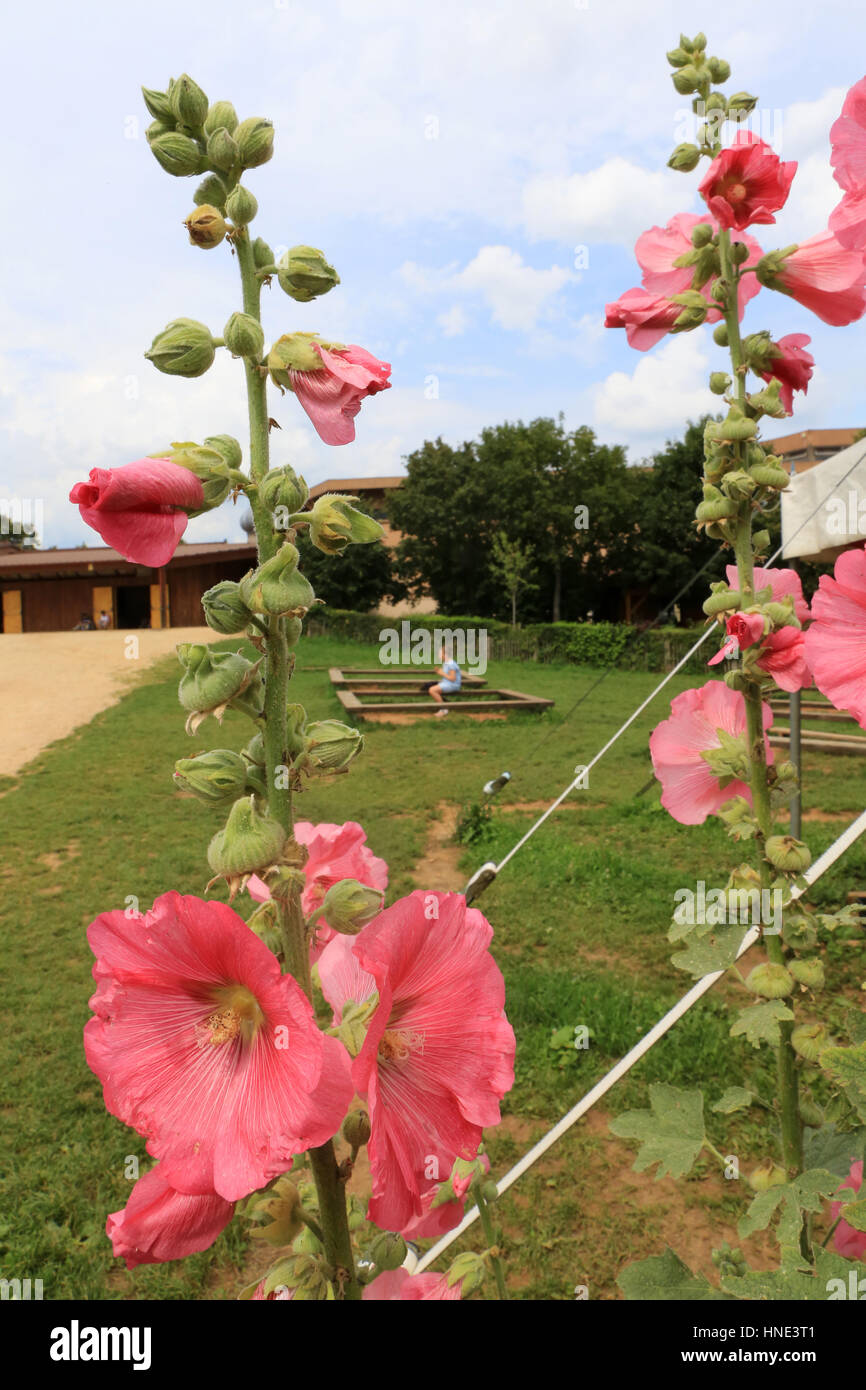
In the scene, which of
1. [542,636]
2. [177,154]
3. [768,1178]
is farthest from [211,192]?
[542,636]

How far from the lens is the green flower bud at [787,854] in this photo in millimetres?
1535

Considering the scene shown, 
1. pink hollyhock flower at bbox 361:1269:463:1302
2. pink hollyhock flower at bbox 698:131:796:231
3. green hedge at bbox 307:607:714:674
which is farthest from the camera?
green hedge at bbox 307:607:714:674

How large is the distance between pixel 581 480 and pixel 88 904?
111 feet

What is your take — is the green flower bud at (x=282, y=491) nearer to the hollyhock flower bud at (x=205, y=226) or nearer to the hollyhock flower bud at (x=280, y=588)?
the hollyhock flower bud at (x=280, y=588)

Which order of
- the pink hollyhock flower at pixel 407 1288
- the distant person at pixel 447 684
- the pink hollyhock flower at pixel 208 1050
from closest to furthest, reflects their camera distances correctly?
the pink hollyhock flower at pixel 208 1050, the pink hollyhock flower at pixel 407 1288, the distant person at pixel 447 684

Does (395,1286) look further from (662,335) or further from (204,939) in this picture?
(662,335)

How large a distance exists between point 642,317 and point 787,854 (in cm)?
107

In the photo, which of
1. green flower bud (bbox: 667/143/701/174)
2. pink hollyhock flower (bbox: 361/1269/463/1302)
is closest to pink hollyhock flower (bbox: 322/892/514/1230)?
pink hollyhock flower (bbox: 361/1269/463/1302)

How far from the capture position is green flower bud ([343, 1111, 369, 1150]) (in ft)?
3.13

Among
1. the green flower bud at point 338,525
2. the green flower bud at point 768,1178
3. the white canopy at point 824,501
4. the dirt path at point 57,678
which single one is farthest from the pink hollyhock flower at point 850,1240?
the dirt path at point 57,678

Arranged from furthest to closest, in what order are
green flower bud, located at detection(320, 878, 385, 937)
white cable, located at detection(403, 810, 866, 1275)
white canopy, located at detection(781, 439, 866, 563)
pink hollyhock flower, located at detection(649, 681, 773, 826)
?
white canopy, located at detection(781, 439, 866, 563), white cable, located at detection(403, 810, 866, 1275), pink hollyhock flower, located at detection(649, 681, 773, 826), green flower bud, located at detection(320, 878, 385, 937)

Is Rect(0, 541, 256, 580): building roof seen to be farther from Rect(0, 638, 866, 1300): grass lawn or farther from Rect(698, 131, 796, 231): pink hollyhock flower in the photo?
Rect(698, 131, 796, 231): pink hollyhock flower

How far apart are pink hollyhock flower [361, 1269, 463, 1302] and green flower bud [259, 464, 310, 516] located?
3.26 ft

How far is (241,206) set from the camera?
3.39 feet
